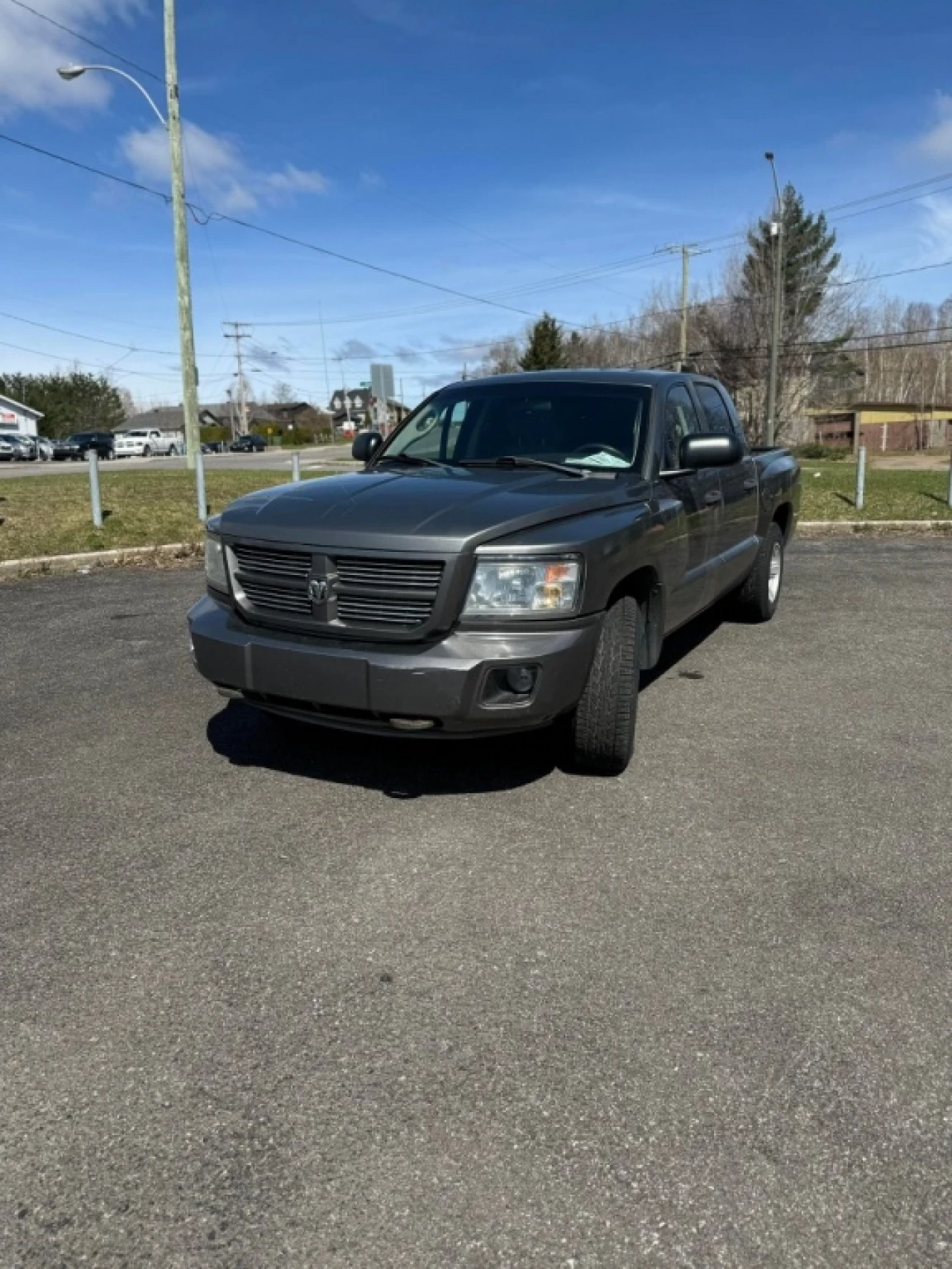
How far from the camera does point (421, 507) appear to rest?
144 inches

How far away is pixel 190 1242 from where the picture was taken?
1.80m

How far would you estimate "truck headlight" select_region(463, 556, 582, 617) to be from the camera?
3.45 metres

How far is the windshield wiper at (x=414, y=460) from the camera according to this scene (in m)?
4.77

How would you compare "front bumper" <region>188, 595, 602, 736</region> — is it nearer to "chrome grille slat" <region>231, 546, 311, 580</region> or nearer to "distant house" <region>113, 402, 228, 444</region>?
"chrome grille slat" <region>231, 546, 311, 580</region>

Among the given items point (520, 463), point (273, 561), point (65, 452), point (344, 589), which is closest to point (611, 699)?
point (344, 589)

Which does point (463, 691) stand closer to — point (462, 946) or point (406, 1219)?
point (462, 946)

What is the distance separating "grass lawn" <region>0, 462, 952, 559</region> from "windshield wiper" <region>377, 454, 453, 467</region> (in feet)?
23.1

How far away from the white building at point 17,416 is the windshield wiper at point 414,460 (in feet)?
260

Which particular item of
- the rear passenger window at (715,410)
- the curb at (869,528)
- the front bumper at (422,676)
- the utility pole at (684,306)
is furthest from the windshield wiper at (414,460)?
the utility pole at (684,306)

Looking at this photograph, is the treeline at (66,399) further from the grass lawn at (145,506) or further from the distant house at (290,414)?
the grass lawn at (145,506)

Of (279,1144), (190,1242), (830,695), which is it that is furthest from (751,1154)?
(830,695)

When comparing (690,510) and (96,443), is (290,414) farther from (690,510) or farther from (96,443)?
(690,510)

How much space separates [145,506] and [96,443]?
149 feet

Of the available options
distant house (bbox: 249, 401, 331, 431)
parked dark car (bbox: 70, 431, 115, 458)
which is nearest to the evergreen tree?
parked dark car (bbox: 70, 431, 115, 458)
